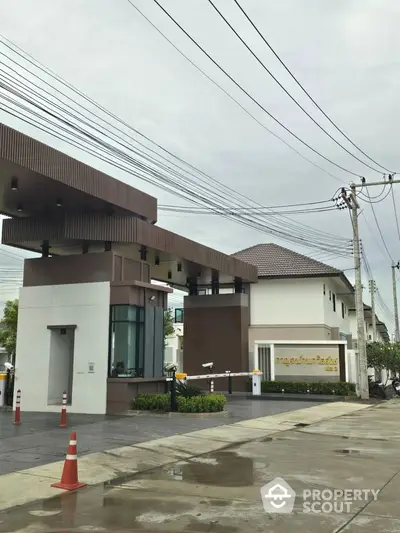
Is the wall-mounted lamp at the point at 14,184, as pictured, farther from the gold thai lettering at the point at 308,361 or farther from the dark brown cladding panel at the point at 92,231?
the gold thai lettering at the point at 308,361

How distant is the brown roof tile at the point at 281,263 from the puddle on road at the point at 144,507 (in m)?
23.2

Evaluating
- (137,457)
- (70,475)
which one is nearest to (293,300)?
(137,457)

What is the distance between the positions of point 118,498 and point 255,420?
9.74 m

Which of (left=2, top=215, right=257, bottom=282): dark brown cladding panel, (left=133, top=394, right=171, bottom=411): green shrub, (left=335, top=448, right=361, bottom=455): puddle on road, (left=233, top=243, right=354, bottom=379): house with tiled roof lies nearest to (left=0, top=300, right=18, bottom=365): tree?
(left=233, top=243, right=354, bottom=379): house with tiled roof

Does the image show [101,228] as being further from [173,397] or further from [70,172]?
[173,397]

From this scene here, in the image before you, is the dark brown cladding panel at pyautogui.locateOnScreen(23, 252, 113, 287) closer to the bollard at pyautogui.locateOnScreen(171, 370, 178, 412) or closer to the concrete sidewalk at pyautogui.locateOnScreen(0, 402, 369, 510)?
the bollard at pyautogui.locateOnScreen(171, 370, 178, 412)

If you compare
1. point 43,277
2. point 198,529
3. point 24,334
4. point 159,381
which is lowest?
point 198,529

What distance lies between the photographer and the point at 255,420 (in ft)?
55.3

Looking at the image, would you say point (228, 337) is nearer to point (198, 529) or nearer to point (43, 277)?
point (43, 277)

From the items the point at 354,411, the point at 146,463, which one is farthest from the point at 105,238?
the point at 354,411

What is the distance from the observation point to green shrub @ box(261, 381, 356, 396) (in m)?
26.6

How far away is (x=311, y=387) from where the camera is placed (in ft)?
88.9

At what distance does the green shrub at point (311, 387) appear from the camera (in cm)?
2658

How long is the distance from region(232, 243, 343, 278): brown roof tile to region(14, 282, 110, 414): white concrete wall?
15.2 m
